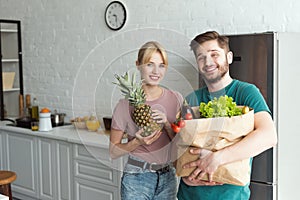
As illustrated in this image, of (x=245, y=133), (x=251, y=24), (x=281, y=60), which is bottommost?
(x=245, y=133)

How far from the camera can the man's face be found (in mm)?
1753

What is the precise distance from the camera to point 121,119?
180cm

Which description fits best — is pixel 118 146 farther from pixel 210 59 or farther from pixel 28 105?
pixel 28 105

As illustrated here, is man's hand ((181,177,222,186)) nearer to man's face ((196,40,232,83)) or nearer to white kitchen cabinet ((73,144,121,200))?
man's face ((196,40,232,83))

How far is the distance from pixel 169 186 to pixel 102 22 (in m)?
2.65

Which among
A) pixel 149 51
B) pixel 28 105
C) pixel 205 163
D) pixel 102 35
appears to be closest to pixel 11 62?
pixel 28 105

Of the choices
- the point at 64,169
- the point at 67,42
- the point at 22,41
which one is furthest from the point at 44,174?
the point at 22,41

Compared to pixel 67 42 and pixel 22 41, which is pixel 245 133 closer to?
pixel 67 42

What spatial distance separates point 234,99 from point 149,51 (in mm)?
443

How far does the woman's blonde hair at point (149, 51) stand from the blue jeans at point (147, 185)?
533 millimetres

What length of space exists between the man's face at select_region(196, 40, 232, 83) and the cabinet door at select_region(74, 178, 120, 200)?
6.52 feet

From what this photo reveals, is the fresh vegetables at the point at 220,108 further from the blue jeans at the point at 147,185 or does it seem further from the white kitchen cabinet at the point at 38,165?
the white kitchen cabinet at the point at 38,165

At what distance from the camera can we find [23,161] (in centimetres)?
450

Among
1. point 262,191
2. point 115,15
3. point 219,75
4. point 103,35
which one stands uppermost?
point 115,15
